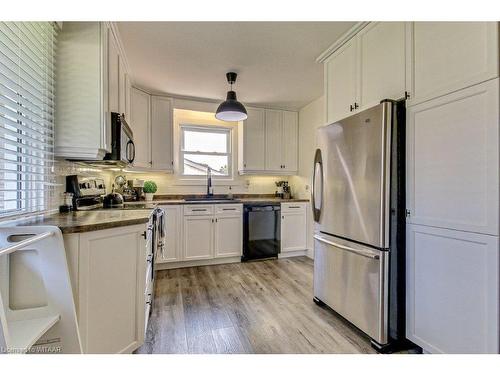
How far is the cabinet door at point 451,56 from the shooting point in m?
1.21

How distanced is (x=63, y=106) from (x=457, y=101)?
2.42 metres

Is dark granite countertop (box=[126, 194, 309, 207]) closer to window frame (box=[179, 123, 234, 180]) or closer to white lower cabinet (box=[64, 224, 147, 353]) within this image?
window frame (box=[179, 123, 234, 180])

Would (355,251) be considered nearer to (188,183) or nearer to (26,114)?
(26,114)

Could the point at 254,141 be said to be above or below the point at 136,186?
above

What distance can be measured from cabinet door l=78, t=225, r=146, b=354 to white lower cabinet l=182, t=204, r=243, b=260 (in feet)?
5.66

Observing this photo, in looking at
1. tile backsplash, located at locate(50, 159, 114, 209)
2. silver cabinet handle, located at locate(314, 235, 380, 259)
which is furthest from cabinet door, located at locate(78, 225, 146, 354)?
silver cabinet handle, located at locate(314, 235, 380, 259)

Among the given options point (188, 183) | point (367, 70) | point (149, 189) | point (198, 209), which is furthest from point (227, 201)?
point (367, 70)

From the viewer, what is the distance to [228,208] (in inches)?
139

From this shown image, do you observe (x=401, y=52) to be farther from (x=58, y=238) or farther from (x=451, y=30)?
(x=58, y=238)

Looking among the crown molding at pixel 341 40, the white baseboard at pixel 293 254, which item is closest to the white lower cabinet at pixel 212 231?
the white baseboard at pixel 293 254

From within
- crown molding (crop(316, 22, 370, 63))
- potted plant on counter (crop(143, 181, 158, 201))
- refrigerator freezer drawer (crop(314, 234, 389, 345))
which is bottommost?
refrigerator freezer drawer (crop(314, 234, 389, 345))

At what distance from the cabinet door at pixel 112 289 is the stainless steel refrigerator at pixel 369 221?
148 cm

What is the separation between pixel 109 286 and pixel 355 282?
164cm

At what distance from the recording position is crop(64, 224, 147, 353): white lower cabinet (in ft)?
4.07
